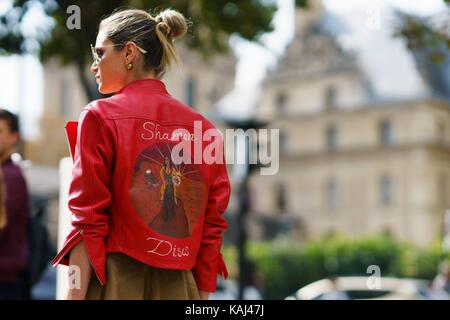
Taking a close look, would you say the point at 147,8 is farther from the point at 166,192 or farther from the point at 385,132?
the point at 385,132

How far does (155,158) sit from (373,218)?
73.5 metres

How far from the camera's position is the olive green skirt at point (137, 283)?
2.84 metres

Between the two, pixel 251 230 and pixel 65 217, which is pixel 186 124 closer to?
pixel 65 217

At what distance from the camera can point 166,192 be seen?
2.95m

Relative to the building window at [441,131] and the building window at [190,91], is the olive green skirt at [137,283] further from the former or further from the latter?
the building window at [190,91]

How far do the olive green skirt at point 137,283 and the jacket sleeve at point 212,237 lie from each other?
2.8 inches

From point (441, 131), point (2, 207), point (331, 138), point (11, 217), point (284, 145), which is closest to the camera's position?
→ point (2, 207)

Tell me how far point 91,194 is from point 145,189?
0.18 m

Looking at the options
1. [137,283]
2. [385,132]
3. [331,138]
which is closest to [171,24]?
[137,283]

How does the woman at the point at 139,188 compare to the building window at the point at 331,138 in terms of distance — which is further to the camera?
the building window at the point at 331,138

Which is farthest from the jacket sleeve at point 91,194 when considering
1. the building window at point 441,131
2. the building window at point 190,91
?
the building window at point 190,91

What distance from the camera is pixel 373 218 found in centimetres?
7538
